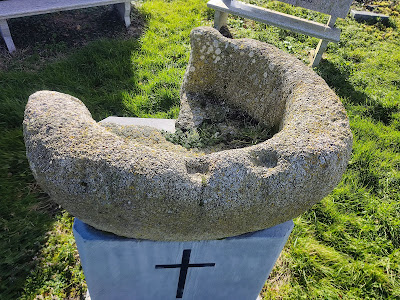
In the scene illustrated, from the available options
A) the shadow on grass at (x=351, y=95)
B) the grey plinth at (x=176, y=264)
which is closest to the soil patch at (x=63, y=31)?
the shadow on grass at (x=351, y=95)

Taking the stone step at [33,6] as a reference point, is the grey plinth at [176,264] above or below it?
below

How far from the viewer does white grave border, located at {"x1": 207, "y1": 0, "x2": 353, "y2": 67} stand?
4.76 metres

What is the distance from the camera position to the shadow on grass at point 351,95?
4297mm

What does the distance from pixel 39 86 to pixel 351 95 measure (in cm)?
411

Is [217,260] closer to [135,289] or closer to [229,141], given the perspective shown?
[135,289]

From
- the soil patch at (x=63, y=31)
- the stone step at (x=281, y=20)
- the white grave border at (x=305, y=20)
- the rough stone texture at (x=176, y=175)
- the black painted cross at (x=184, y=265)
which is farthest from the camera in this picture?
the stone step at (x=281, y=20)

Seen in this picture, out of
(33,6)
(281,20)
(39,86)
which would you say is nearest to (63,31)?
(33,6)

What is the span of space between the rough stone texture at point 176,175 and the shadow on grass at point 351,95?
292 cm

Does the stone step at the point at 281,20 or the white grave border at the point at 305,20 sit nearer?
the white grave border at the point at 305,20

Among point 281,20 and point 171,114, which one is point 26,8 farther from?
point 281,20

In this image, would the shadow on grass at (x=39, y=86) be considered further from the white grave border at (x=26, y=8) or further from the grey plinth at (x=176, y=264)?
the grey plinth at (x=176, y=264)

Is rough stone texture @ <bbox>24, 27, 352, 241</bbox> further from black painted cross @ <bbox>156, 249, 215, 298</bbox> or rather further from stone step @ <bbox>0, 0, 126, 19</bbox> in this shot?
stone step @ <bbox>0, 0, 126, 19</bbox>

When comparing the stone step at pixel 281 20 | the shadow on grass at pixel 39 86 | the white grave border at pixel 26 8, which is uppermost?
the stone step at pixel 281 20

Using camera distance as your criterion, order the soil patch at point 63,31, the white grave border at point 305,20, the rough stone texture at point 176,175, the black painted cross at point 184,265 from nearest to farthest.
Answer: the rough stone texture at point 176,175 < the black painted cross at point 184,265 < the soil patch at point 63,31 < the white grave border at point 305,20
